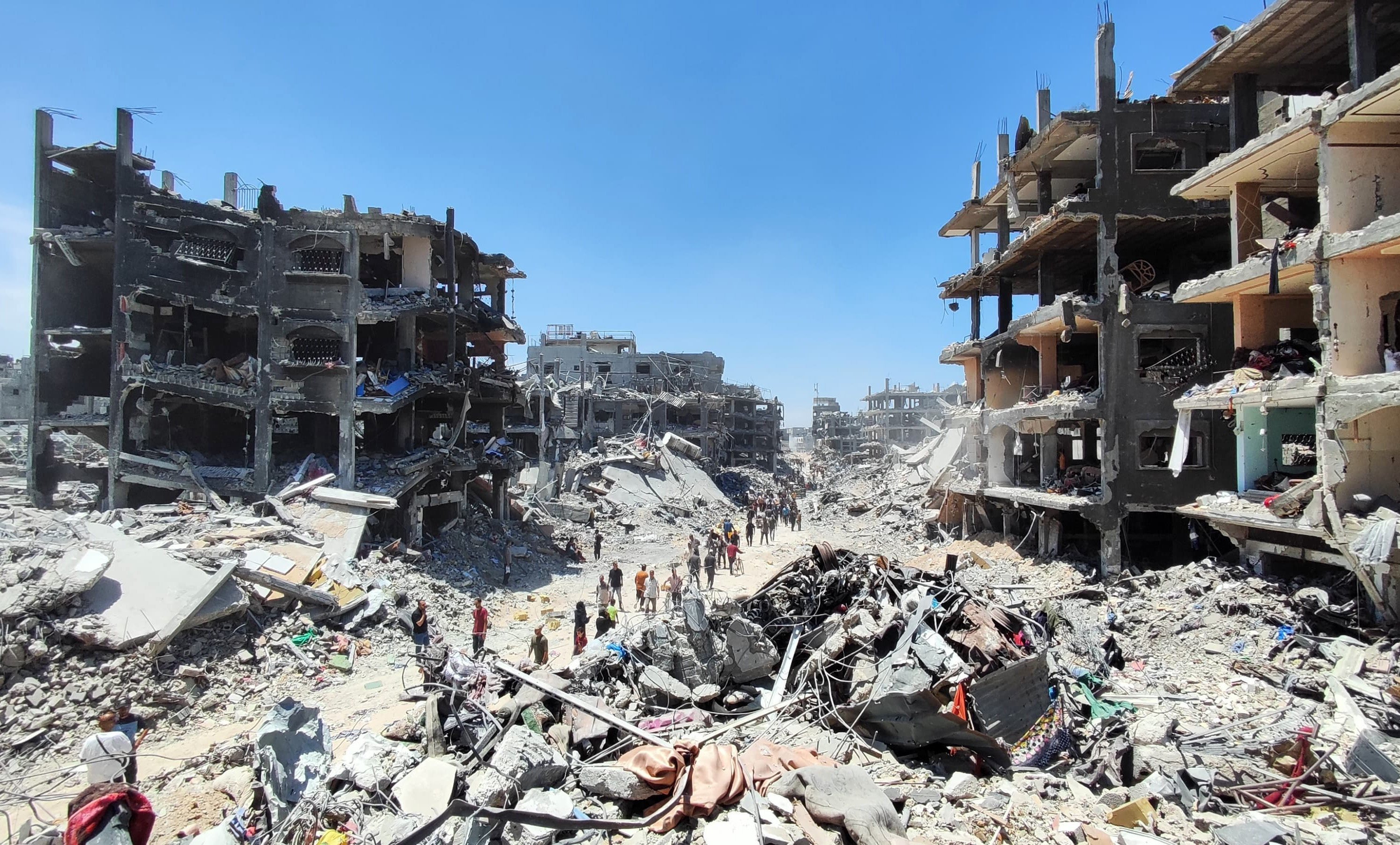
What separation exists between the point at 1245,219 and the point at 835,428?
6840 cm

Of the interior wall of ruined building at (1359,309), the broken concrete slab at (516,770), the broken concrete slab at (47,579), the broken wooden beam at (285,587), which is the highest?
the interior wall of ruined building at (1359,309)

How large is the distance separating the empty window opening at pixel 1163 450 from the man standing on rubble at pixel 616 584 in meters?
15.4

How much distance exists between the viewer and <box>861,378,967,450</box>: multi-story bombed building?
68750 millimetres

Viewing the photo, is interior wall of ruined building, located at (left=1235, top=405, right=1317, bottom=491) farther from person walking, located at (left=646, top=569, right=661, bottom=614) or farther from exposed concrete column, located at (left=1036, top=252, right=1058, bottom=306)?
person walking, located at (left=646, top=569, right=661, bottom=614)

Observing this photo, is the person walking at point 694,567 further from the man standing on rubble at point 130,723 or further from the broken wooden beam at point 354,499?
the man standing on rubble at point 130,723

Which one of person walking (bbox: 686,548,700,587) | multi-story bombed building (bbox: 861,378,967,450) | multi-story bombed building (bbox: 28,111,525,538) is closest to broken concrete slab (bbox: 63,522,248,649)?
multi-story bombed building (bbox: 28,111,525,538)

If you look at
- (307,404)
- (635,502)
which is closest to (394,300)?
(307,404)

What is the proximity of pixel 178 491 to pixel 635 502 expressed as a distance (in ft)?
70.5

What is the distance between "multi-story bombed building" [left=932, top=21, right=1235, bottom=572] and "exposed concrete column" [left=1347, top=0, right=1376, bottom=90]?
7481 millimetres

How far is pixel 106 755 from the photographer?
7.05m

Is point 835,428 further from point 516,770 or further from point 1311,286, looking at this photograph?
point 516,770

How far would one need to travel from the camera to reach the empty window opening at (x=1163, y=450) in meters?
19.5

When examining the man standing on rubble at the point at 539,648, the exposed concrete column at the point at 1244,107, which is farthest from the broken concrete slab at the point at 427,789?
the exposed concrete column at the point at 1244,107

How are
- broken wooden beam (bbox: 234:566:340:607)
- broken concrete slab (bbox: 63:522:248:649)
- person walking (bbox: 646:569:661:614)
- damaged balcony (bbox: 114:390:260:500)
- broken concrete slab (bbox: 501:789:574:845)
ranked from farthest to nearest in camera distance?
damaged balcony (bbox: 114:390:260:500)
person walking (bbox: 646:569:661:614)
broken wooden beam (bbox: 234:566:340:607)
broken concrete slab (bbox: 63:522:248:649)
broken concrete slab (bbox: 501:789:574:845)
